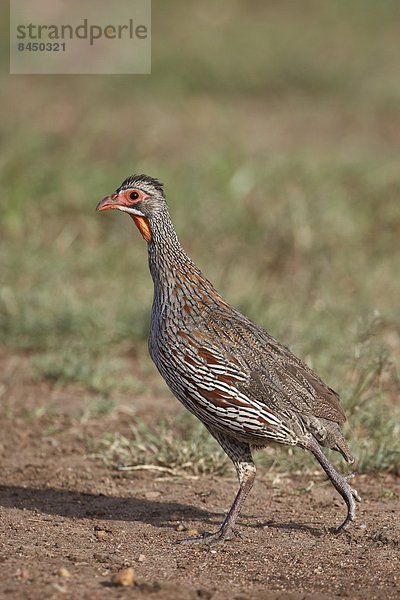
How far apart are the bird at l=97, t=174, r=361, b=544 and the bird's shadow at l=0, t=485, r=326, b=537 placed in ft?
0.97

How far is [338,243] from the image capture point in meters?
10.4

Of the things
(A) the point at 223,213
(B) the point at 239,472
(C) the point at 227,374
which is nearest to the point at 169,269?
(C) the point at 227,374

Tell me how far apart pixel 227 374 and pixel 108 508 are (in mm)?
1178

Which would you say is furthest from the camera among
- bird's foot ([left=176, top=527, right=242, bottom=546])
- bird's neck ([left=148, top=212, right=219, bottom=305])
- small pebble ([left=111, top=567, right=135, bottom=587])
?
bird's neck ([left=148, top=212, right=219, bottom=305])

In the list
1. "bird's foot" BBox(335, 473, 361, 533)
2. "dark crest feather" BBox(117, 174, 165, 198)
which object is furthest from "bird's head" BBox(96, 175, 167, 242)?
"bird's foot" BBox(335, 473, 361, 533)

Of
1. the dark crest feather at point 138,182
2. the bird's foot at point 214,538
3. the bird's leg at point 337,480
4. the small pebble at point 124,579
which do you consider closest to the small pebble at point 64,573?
the small pebble at point 124,579

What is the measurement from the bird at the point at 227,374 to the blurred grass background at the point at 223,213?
3.59ft

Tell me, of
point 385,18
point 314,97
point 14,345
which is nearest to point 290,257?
point 14,345

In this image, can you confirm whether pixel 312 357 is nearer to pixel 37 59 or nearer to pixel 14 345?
pixel 14 345

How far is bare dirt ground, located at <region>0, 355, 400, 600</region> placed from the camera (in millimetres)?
4621

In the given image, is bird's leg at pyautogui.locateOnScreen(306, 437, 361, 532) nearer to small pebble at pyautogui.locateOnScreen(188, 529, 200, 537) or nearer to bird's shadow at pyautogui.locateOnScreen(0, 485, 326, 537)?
bird's shadow at pyautogui.locateOnScreen(0, 485, 326, 537)

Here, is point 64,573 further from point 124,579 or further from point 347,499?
point 347,499

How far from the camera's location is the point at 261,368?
18.0ft

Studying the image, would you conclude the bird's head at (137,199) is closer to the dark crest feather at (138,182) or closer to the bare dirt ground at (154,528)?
the dark crest feather at (138,182)
